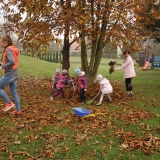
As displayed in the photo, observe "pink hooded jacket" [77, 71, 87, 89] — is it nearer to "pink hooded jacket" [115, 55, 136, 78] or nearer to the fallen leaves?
"pink hooded jacket" [115, 55, 136, 78]

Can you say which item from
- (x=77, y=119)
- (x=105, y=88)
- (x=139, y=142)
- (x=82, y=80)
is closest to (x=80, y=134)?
(x=77, y=119)

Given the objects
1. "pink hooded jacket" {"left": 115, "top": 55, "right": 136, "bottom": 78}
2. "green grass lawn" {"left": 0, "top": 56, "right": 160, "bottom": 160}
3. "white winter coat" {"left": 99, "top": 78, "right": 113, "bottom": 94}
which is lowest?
"green grass lawn" {"left": 0, "top": 56, "right": 160, "bottom": 160}

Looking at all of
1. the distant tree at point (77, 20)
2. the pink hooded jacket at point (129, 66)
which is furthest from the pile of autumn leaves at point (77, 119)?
the distant tree at point (77, 20)

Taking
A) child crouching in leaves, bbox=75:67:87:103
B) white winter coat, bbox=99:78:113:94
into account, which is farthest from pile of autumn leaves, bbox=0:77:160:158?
white winter coat, bbox=99:78:113:94

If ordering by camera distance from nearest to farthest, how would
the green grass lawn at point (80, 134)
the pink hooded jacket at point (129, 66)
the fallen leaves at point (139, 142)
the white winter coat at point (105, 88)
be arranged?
1. the green grass lawn at point (80, 134)
2. the fallen leaves at point (139, 142)
3. the white winter coat at point (105, 88)
4. the pink hooded jacket at point (129, 66)

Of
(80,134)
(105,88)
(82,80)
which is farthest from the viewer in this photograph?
(82,80)

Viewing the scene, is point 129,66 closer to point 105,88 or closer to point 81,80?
A: point 105,88

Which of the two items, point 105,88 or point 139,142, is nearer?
point 139,142

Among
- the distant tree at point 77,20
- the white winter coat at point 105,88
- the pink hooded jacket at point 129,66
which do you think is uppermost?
the distant tree at point 77,20

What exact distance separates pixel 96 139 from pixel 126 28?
5.45 metres

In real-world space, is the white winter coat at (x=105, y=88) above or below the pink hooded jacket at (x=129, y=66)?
below

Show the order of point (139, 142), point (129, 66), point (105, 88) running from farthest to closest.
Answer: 1. point (129, 66)
2. point (105, 88)
3. point (139, 142)

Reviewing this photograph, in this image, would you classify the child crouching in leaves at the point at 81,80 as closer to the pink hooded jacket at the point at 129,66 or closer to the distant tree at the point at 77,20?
the distant tree at the point at 77,20

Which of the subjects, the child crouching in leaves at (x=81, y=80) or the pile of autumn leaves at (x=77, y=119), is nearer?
the pile of autumn leaves at (x=77, y=119)
